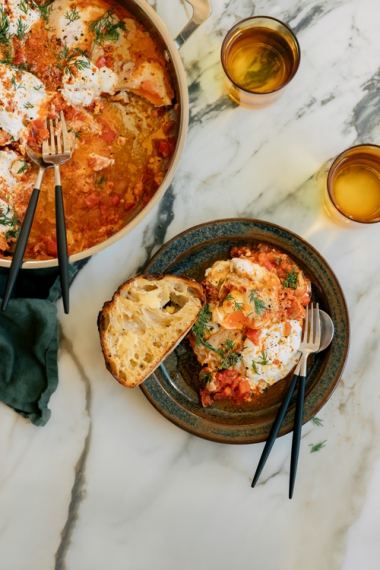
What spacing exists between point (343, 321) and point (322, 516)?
108cm

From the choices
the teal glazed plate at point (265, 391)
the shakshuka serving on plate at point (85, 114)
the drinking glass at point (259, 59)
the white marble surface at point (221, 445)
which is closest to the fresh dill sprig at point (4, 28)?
the shakshuka serving on plate at point (85, 114)

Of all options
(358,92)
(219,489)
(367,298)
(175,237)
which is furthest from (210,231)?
(219,489)

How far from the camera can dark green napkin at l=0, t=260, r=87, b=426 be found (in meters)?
2.53

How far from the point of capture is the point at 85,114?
2.42m

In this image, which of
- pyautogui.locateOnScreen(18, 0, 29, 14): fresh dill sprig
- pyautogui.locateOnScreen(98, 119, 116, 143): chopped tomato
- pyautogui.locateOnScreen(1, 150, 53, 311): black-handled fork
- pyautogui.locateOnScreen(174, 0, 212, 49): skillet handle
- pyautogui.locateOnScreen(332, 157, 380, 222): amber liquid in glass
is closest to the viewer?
pyautogui.locateOnScreen(1, 150, 53, 311): black-handled fork

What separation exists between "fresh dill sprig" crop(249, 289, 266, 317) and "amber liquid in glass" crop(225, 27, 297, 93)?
1024 millimetres

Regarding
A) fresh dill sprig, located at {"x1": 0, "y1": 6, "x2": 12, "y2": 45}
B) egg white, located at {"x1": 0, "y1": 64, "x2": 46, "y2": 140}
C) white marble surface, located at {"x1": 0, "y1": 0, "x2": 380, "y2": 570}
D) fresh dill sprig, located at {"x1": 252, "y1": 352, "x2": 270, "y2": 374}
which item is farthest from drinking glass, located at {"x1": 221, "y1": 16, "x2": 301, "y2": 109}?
fresh dill sprig, located at {"x1": 252, "y1": 352, "x2": 270, "y2": 374}

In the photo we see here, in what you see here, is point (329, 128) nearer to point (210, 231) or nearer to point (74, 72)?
point (210, 231)

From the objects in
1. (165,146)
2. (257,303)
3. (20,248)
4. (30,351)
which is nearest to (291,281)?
(257,303)

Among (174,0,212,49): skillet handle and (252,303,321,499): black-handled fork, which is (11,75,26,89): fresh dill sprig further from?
(252,303,321,499): black-handled fork

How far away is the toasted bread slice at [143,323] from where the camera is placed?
93.2 inches

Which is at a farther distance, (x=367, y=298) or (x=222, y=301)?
(x=367, y=298)

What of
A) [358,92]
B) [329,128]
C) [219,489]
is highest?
[358,92]

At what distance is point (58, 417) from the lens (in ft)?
8.70
